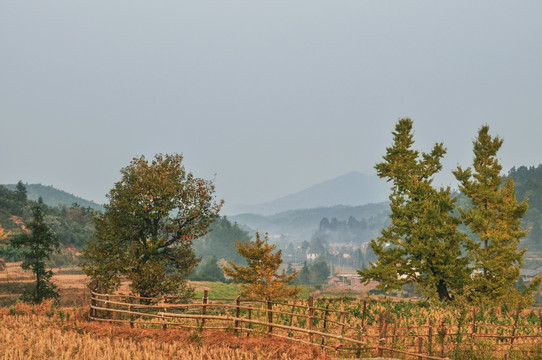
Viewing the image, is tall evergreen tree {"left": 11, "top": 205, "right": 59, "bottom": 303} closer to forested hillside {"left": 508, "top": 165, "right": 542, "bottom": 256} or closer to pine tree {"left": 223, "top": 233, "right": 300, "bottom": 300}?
pine tree {"left": 223, "top": 233, "right": 300, "bottom": 300}

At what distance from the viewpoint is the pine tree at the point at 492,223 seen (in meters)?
32.4

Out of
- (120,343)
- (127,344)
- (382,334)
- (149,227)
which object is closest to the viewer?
(382,334)

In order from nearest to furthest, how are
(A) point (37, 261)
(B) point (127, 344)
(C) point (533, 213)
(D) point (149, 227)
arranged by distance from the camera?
(B) point (127, 344)
(D) point (149, 227)
(A) point (37, 261)
(C) point (533, 213)

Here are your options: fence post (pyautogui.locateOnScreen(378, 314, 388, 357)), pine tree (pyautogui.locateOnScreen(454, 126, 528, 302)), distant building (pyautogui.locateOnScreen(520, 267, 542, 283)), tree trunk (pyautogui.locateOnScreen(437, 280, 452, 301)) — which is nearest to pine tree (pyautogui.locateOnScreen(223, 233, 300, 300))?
tree trunk (pyautogui.locateOnScreen(437, 280, 452, 301))

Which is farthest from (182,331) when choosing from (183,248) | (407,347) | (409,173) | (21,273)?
(21,273)

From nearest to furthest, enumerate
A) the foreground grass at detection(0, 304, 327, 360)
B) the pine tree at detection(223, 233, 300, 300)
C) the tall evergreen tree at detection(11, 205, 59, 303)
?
the foreground grass at detection(0, 304, 327, 360)
the pine tree at detection(223, 233, 300, 300)
the tall evergreen tree at detection(11, 205, 59, 303)

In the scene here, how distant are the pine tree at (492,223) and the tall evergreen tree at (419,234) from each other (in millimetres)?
1521

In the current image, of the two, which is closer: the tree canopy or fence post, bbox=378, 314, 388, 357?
fence post, bbox=378, 314, 388, 357

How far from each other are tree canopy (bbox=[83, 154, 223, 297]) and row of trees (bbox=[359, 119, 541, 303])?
49.9 feet

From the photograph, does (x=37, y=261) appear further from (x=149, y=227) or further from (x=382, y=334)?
(x=382, y=334)

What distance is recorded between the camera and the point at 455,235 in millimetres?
33594

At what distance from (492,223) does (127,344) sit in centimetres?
3015

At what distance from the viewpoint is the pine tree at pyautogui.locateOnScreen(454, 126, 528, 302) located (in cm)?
3241

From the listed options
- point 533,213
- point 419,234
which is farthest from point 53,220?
point 533,213
